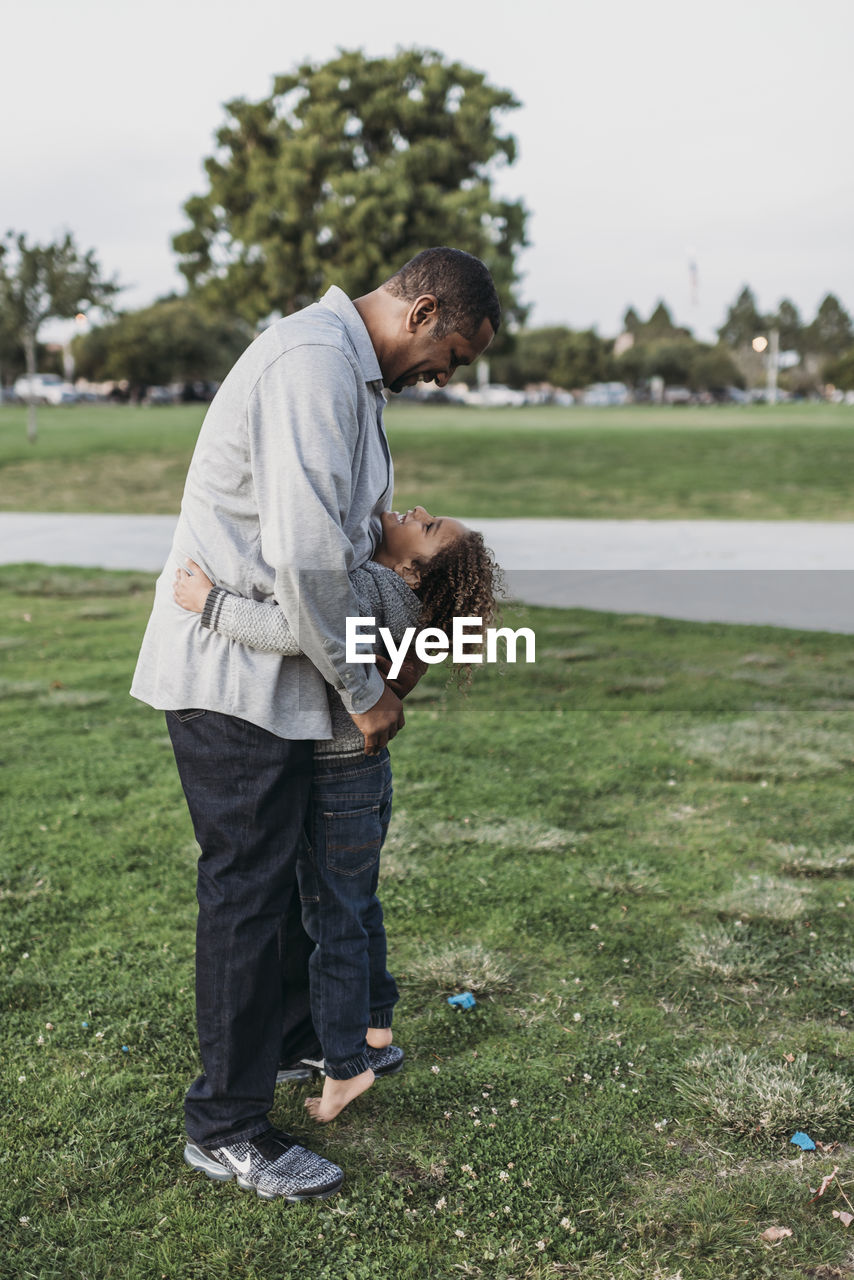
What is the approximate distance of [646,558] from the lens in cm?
1116

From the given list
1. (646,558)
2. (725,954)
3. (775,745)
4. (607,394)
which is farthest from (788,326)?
(725,954)

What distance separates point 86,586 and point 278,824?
796cm

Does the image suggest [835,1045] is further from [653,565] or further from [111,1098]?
[653,565]

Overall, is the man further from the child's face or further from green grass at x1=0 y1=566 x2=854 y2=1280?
green grass at x1=0 y1=566 x2=854 y2=1280

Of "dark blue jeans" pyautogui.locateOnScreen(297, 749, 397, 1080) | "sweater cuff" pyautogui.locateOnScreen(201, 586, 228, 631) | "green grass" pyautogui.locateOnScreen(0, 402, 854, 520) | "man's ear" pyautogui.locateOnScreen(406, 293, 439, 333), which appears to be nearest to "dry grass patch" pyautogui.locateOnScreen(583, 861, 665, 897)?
"dark blue jeans" pyautogui.locateOnScreen(297, 749, 397, 1080)

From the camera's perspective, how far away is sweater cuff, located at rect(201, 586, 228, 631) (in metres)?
2.30

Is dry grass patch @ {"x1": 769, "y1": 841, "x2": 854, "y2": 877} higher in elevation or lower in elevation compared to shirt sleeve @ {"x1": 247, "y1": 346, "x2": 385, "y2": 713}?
lower

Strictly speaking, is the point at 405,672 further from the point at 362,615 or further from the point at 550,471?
the point at 550,471

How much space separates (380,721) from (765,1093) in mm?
1399

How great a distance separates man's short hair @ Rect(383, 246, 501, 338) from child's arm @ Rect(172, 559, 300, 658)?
2.20 ft

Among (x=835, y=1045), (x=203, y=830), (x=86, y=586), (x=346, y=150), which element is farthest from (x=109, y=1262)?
(x=346, y=150)

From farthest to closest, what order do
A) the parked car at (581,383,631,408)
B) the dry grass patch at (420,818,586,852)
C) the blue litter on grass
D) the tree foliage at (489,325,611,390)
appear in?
the tree foliage at (489,325,611,390)
the parked car at (581,383,631,408)
the dry grass patch at (420,818,586,852)
the blue litter on grass

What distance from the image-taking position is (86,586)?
9.90m

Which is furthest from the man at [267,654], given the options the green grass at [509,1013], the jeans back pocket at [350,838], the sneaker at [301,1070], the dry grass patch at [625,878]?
the dry grass patch at [625,878]
